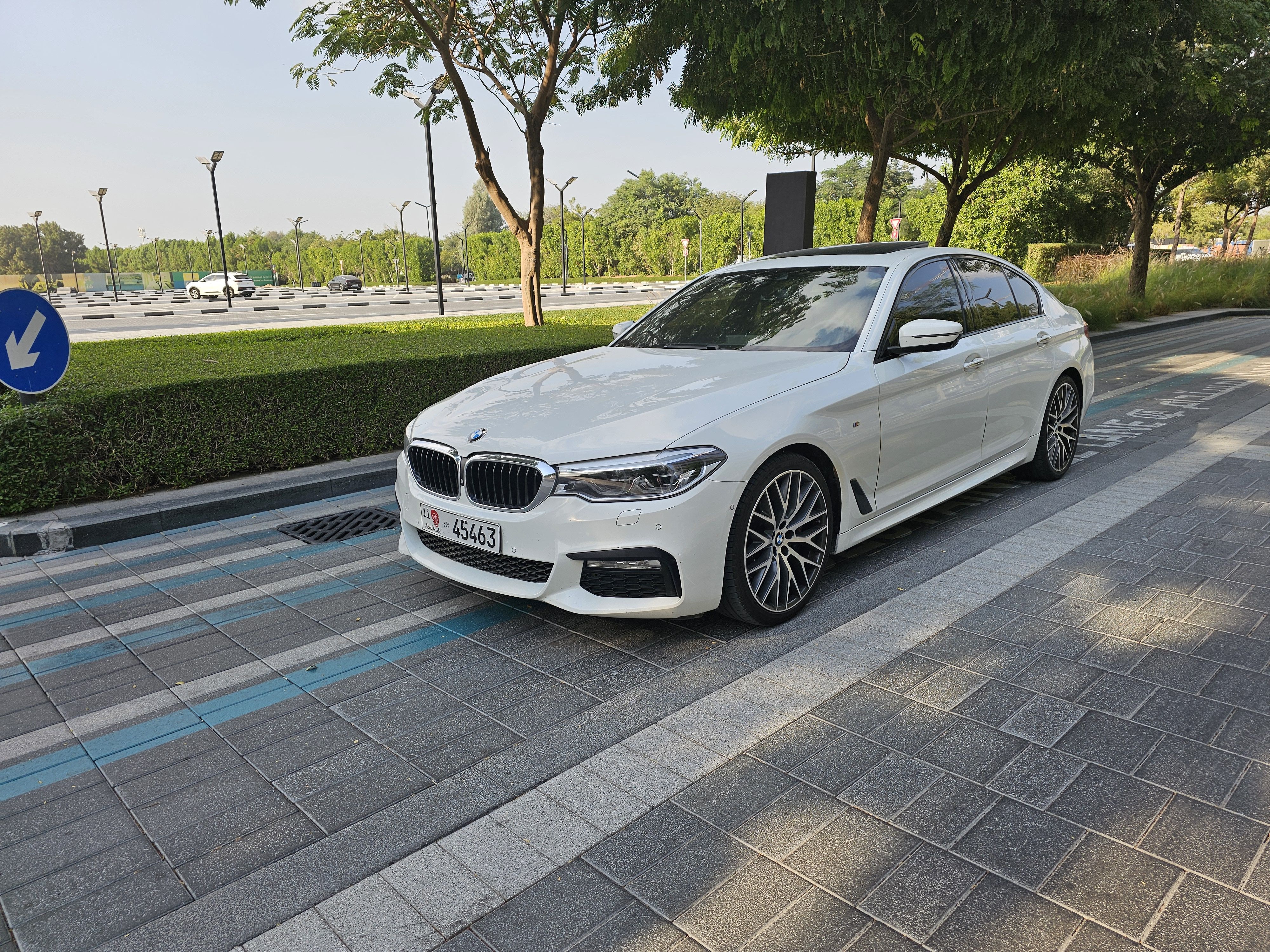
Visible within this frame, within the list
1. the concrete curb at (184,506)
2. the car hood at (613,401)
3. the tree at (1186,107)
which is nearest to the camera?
the car hood at (613,401)

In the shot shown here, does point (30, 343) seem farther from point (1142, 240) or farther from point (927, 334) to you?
point (1142, 240)

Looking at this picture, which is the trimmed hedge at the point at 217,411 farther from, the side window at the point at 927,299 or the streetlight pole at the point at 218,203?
the streetlight pole at the point at 218,203

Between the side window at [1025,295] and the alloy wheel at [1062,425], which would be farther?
the alloy wheel at [1062,425]

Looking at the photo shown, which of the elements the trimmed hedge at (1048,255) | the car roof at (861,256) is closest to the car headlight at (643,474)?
the car roof at (861,256)

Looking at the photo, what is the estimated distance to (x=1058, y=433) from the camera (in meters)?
6.07

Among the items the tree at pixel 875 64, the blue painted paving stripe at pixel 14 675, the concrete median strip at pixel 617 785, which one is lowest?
the blue painted paving stripe at pixel 14 675

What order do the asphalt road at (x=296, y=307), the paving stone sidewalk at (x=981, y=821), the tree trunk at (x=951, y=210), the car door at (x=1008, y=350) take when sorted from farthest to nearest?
the asphalt road at (x=296, y=307) → the tree trunk at (x=951, y=210) → the car door at (x=1008, y=350) → the paving stone sidewalk at (x=981, y=821)

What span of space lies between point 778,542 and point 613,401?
958mm

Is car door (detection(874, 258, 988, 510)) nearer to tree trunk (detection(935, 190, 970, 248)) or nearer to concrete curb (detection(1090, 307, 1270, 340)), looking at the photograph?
tree trunk (detection(935, 190, 970, 248))

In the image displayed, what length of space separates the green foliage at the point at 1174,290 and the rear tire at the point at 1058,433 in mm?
11969

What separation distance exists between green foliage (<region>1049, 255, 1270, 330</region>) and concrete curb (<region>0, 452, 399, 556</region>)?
1508 cm

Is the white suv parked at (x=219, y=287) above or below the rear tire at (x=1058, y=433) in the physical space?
above

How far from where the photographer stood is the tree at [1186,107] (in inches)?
468

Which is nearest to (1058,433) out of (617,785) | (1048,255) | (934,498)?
(934,498)
